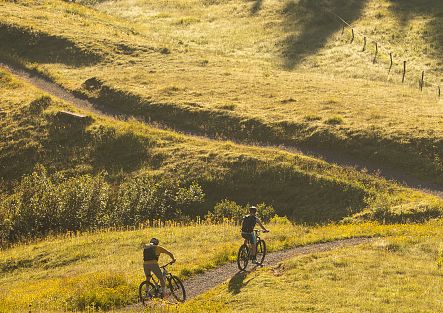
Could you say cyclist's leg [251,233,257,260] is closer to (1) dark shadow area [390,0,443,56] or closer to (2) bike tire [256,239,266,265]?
(2) bike tire [256,239,266,265]

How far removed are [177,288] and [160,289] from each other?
0.83 m

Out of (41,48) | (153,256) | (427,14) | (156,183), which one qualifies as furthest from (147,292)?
(427,14)

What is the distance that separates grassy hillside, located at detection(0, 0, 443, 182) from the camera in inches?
1869

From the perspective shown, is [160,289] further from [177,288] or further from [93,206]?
[93,206]

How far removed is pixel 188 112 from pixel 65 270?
23999mm

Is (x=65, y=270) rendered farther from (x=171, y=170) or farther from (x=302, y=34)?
(x=302, y=34)

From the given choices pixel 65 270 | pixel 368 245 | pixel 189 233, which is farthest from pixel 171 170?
pixel 368 245

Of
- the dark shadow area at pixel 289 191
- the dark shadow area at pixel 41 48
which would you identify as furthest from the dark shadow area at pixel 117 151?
the dark shadow area at pixel 41 48

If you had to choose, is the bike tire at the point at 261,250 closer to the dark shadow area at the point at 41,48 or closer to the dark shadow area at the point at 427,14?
the dark shadow area at the point at 41,48

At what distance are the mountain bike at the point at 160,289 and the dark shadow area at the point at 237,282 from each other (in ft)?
6.44

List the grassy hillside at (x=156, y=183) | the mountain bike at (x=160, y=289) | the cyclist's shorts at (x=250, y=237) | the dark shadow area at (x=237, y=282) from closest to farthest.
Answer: the mountain bike at (x=160, y=289) → the dark shadow area at (x=237, y=282) → the cyclist's shorts at (x=250, y=237) → the grassy hillside at (x=156, y=183)

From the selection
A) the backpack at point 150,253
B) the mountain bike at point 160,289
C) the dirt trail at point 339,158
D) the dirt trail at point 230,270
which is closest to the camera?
the backpack at point 150,253

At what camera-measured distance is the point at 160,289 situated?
929 inches

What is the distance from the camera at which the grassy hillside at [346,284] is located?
2197cm
